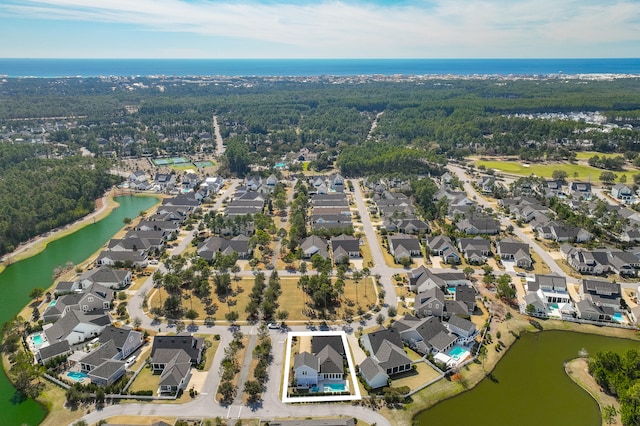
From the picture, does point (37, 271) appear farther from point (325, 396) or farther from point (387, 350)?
point (387, 350)

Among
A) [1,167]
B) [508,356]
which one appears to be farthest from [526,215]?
[1,167]

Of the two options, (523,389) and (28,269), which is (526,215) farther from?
(28,269)

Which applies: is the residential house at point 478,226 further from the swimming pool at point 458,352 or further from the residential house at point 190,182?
the residential house at point 190,182

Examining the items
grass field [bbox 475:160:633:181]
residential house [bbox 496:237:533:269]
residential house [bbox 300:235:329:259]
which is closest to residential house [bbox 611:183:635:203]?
grass field [bbox 475:160:633:181]

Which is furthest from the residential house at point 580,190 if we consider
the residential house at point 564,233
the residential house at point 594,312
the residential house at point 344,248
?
the residential house at point 344,248

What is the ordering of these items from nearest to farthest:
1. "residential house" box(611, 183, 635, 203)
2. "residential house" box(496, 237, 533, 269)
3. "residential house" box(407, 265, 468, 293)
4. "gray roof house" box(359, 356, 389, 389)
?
"gray roof house" box(359, 356, 389, 389), "residential house" box(407, 265, 468, 293), "residential house" box(496, 237, 533, 269), "residential house" box(611, 183, 635, 203)

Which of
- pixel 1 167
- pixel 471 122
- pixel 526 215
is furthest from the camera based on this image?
pixel 471 122

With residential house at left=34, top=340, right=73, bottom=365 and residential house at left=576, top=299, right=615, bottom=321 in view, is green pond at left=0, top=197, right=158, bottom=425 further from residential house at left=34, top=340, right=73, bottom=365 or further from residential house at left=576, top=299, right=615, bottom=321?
residential house at left=576, top=299, right=615, bottom=321

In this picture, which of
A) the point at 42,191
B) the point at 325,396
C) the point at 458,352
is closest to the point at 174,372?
the point at 325,396
